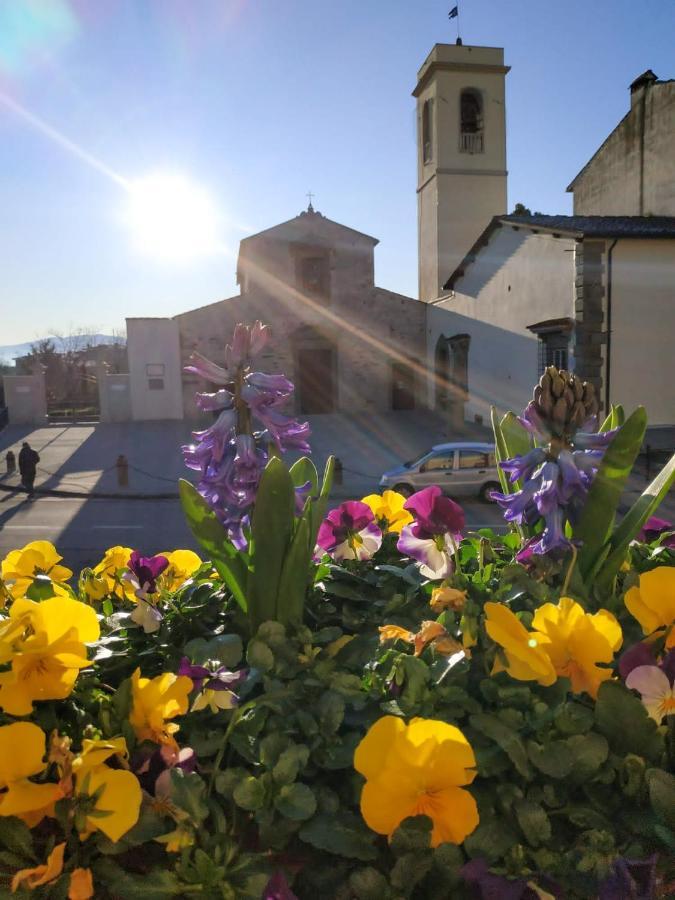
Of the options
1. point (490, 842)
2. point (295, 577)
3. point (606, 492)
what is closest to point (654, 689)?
point (490, 842)

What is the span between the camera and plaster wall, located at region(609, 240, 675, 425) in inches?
661

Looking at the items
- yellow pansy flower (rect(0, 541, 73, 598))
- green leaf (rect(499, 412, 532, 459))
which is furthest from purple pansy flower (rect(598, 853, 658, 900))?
yellow pansy flower (rect(0, 541, 73, 598))

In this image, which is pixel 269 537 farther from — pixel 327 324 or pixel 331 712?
pixel 327 324

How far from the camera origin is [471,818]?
111 cm

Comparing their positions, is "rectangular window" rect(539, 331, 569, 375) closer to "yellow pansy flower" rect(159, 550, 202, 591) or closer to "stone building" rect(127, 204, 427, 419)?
"stone building" rect(127, 204, 427, 419)

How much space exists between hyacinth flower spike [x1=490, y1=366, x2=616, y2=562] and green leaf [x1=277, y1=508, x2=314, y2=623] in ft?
1.66

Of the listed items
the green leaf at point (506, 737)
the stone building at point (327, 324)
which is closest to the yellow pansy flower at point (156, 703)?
the green leaf at point (506, 737)

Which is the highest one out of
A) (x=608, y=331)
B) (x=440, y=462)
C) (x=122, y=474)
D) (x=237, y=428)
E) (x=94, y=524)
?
(x=608, y=331)

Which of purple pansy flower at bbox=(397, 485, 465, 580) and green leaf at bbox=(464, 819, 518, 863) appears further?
purple pansy flower at bbox=(397, 485, 465, 580)

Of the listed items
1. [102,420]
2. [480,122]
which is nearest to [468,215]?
[480,122]

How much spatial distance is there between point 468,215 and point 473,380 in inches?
326

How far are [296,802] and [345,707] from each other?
0.24 m

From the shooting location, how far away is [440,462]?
44.9 feet

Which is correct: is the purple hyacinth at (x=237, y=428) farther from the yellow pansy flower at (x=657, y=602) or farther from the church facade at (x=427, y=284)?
the church facade at (x=427, y=284)
